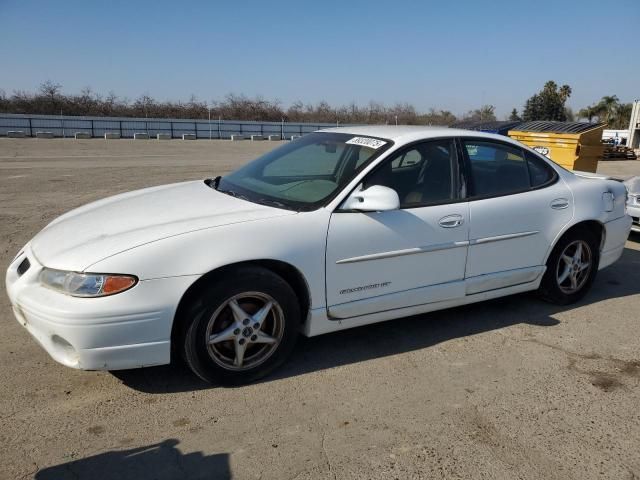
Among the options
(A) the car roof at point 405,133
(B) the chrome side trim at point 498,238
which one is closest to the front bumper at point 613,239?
(B) the chrome side trim at point 498,238

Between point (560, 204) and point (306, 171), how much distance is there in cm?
213

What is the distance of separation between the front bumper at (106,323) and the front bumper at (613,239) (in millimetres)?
3766

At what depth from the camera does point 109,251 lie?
9.21 ft

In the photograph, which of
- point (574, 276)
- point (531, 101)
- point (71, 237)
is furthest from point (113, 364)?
point (531, 101)

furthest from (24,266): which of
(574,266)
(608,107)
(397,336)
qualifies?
(608,107)

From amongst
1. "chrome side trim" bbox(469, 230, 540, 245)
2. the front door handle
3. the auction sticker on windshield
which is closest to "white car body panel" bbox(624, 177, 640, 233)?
"chrome side trim" bbox(469, 230, 540, 245)

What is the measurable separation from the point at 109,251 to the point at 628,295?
4.63 metres

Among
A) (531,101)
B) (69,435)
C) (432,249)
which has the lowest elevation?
(69,435)

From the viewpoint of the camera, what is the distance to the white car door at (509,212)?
12.7 feet

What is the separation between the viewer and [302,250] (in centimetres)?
314

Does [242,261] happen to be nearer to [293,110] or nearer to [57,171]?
[57,171]

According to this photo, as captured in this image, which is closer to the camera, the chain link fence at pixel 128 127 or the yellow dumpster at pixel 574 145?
the yellow dumpster at pixel 574 145

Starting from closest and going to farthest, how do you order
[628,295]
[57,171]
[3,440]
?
[3,440] → [628,295] → [57,171]

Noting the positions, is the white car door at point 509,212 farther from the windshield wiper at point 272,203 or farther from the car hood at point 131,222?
the car hood at point 131,222
